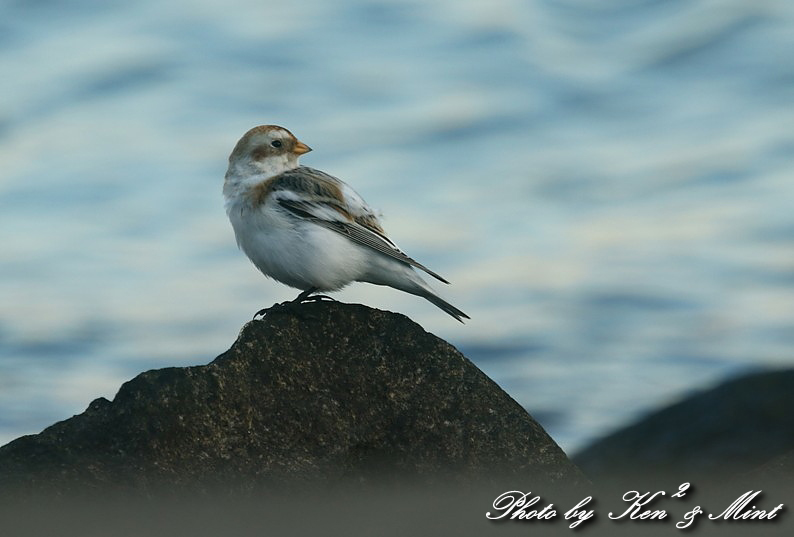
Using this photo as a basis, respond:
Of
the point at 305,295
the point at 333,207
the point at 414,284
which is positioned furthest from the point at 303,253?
the point at 414,284

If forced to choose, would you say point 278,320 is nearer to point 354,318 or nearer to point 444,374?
point 354,318

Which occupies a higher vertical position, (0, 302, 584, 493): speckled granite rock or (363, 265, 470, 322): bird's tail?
(363, 265, 470, 322): bird's tail

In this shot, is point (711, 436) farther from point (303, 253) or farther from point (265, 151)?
point (265, 151)

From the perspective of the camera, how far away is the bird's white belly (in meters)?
9.34

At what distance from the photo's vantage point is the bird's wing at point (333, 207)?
9.46 metres

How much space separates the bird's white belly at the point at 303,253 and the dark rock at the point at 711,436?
11.3 feet

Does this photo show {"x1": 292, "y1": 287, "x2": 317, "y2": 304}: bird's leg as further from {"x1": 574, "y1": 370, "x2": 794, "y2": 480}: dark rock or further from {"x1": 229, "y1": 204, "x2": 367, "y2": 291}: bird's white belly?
{"x1": 574, "y1": 370, "x2": 794, "y2": 480}: dark rock

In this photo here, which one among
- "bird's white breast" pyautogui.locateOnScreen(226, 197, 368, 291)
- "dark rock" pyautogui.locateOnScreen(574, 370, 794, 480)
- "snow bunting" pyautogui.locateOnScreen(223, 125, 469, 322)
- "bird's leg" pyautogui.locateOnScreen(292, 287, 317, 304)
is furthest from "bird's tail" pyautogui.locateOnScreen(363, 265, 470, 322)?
"dark rock" pyautogui.locateOnScreen(574, 370, 794, 480)

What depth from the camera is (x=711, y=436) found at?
1079cm

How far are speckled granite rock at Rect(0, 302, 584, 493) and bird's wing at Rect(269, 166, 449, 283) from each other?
731 millimetres

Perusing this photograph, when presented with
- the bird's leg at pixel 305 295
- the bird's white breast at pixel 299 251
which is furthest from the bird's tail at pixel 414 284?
the bird's leg at pixel 305 295

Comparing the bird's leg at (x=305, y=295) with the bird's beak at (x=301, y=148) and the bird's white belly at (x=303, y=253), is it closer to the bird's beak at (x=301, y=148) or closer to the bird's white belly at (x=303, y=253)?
the bird's white belly at (x=303, y=253)

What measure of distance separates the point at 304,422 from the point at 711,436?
176 inches

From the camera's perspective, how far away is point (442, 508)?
7980mm
